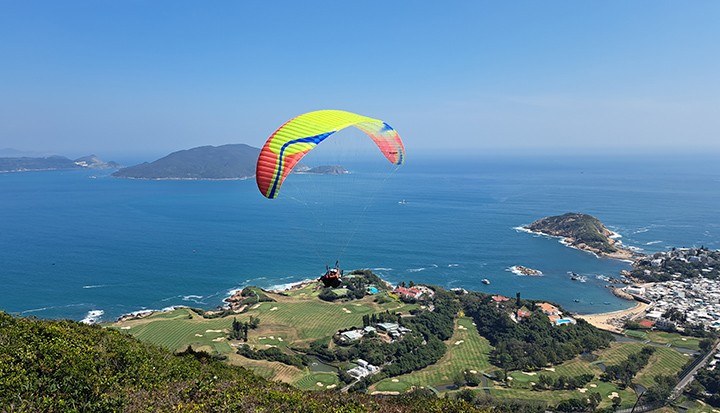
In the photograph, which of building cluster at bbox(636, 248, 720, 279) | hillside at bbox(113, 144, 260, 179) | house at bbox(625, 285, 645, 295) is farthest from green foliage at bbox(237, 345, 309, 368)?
hillside at bbox(113, 144, 260, 179)

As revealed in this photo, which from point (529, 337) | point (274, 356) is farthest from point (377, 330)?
point (529, 337)

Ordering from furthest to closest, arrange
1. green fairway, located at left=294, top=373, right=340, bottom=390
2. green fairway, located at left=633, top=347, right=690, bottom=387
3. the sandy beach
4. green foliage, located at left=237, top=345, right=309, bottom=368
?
the sandy beach < green foliage, located at left=237, top=345, right=309, bottom=368 < green fairway, located at left=633, top=347, right=690, bottom=387 < green fairway, located at left=294, top=373, right=340, bottom=390

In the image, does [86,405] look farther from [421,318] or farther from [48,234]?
[48,234]

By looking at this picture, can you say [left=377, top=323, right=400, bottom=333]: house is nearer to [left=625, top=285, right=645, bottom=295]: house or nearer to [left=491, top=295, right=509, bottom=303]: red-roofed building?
[left=491, top=295, right=509, bottom=303]: red-roofed building

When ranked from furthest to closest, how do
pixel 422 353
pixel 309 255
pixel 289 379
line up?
pixel 309 255, pixel 422 353, pixel 289 379

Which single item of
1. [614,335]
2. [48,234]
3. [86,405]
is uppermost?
[86,405]

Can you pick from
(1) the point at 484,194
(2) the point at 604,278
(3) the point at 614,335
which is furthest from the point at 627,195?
(3) the point at 614,335
